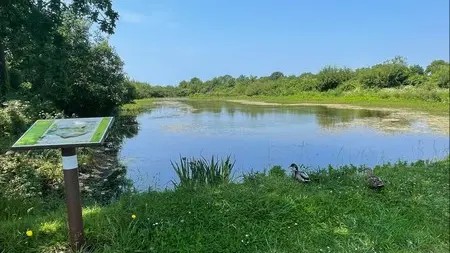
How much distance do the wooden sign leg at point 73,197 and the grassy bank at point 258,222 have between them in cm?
17

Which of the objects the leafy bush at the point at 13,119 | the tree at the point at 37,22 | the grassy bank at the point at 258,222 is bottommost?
the grassy bank at the point at 258,222

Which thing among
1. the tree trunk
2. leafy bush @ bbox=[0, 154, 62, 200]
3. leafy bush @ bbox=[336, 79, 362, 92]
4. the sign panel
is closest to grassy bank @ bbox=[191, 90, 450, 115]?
leafy bush @ bbox=[336, 79, 362, 92]

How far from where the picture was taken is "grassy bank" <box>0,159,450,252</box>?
284cm

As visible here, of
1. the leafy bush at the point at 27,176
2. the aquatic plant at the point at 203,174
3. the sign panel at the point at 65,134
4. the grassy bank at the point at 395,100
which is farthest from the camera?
the grassy bank at the point at 395,100

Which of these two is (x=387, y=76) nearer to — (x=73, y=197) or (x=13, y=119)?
(x=13, y=119)

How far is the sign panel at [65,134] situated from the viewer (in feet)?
8.19

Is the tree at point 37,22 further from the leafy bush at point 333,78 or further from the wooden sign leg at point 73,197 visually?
the leafy bush at point 333,78

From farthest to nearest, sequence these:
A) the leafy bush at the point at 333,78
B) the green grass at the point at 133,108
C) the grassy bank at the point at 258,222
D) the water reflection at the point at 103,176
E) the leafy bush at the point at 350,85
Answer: the leafy bush at the point at 333,78
the leafy bush at the point at 350,85
the green grass at the point at 133,108
the water reflection at the point at 103,176
the grassy bank at the point at 258,222

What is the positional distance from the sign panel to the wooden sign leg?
0.10m

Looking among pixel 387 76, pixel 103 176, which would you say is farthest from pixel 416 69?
pixel 103 176

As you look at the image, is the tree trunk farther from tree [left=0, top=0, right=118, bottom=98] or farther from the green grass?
the green grass

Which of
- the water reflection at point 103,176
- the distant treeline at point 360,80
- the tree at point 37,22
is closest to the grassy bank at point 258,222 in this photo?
the water reflection at point 103,176

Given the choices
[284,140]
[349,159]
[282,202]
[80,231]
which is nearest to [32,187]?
[80,231]

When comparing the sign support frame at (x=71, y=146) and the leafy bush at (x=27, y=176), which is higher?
the sign support frame at (x=71, y=146)
